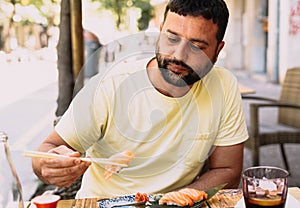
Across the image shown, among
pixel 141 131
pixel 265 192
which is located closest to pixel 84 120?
pixel 141 131

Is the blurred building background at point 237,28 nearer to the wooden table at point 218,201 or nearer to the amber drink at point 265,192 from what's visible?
the wooden table at point 218,201

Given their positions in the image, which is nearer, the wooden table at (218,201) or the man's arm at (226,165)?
the wooden table at (218,201)

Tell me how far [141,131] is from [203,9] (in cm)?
44

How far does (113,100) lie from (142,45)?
21cm

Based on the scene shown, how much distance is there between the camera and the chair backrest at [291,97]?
3506 mm

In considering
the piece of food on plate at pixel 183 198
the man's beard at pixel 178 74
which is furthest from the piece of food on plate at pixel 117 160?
the man's beard at pixel 178 74

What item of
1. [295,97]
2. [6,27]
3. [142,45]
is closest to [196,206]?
[142,45]

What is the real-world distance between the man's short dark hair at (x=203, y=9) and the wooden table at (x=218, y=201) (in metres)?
0.52

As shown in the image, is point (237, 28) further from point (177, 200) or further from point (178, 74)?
point (177, 200)

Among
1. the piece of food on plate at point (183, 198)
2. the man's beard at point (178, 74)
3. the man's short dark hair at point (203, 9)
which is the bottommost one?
the piece of food on plate at point (183, 198)

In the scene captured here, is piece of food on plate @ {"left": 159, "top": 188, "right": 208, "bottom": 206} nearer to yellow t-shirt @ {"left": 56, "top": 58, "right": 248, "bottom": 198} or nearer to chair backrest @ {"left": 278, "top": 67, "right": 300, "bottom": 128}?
yellow t-shirt @ {"left": 56, "top": 58, "right": 248, "bottom": 198}

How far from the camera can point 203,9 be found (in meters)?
1.47

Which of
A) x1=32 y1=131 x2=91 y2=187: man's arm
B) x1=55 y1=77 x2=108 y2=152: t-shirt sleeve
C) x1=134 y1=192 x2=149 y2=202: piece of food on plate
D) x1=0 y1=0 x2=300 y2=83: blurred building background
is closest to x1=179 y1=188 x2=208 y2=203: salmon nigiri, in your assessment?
x1=134 y1=192 x2=149 y2=202: piece of food on plate

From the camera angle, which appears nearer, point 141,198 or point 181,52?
point 141,198
